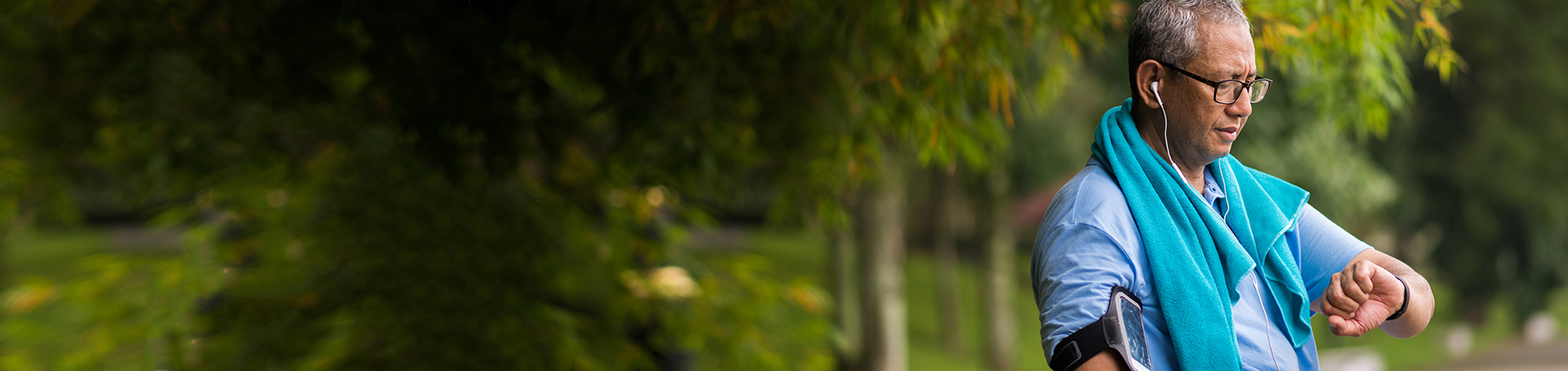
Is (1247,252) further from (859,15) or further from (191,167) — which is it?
(191,167)

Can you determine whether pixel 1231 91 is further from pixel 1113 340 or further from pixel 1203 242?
pixel 1113 340

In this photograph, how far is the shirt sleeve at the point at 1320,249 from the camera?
171 cm

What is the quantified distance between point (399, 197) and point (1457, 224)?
1822cm

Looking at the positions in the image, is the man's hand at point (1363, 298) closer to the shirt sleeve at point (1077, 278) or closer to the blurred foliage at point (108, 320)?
the shirt sleeve at point (1077, 278)

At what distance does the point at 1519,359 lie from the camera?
15023mm

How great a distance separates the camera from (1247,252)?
1.65 meters

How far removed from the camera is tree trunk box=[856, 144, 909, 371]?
31.7 feet

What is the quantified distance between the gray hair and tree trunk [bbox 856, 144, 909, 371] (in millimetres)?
7812

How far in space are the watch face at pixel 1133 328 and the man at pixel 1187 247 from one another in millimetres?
17

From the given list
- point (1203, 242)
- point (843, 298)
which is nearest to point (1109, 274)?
point (1203, 242)

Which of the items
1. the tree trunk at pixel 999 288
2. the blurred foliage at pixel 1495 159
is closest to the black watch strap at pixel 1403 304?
the tree trunk at pixel 999 288

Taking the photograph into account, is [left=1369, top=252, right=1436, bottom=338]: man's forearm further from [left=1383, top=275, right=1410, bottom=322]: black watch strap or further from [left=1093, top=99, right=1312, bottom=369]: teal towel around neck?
[left=1093, top=99, right=1312, bottom=369]: teal towel around neck

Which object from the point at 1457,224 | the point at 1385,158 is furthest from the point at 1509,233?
the point at 1385,158

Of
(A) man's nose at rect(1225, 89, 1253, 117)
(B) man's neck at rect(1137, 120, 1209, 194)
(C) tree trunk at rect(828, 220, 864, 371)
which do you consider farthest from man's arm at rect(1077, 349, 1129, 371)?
(C) tree trunk at rect(828, 220, 864, 371)
